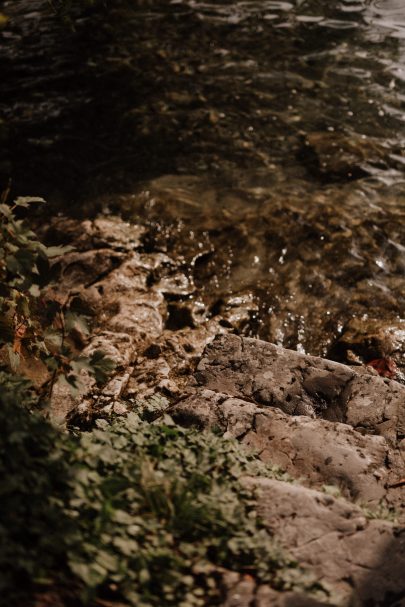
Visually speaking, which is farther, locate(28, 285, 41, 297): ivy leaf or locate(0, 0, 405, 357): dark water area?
locate(0, 0, 405, 357): dark water area

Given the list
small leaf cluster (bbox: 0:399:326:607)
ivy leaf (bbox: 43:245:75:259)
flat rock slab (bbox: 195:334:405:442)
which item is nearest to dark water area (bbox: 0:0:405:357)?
flat rock slab (bbox: 195:334:405:442)

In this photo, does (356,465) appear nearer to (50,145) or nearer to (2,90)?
(50,145)

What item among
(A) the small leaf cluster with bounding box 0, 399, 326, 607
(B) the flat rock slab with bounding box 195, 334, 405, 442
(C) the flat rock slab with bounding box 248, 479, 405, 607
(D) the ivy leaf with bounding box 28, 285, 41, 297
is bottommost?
(B) the flat rock slab with bounding box 195, 334, 405, 442

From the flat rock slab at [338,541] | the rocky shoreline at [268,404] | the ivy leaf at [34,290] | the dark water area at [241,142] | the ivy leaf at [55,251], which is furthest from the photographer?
the dark water area at [241,142]

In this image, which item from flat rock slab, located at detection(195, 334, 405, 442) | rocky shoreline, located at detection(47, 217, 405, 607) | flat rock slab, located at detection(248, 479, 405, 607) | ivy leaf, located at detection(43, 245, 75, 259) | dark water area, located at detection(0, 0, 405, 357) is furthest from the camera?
dark water area, located at detection(0, 0, 405, 357)

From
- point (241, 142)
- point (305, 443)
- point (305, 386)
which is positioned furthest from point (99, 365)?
point (241, 142)

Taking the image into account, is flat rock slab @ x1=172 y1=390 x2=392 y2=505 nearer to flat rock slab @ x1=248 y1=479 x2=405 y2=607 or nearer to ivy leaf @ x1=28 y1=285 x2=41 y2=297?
flat rock slab @ x1=248 y1=479 x2=405 y2=607

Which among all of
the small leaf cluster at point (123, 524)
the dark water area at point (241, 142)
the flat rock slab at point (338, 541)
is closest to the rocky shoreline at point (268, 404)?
the flat rock slab at point (338, 541)

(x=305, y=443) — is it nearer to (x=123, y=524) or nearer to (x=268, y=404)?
(x=268, y=404)

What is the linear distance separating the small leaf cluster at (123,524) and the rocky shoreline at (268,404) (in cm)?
16

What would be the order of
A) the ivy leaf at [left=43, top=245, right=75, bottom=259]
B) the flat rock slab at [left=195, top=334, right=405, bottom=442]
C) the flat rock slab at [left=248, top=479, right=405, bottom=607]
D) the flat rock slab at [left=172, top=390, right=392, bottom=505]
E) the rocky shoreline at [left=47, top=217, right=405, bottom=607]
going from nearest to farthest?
1. the flat rock slab at [left=248, top=479, right=405, bottom=607]
2. the rocky shoreline at [left=47, top=217, right=405, bottom=607]
3. the ivy leaf at [left=43, top=245, right=75, bottom=259]
4. the flat rock slab at [left=172, top=390, right=392, bottom=505]
5. the flat rock slab at [left=195, top=334, right=405, bottom=442]

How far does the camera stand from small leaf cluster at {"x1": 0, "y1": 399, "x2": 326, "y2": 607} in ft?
7.07

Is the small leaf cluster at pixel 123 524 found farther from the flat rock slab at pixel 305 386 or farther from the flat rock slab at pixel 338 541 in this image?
the flat rock slab at pixel 305 386

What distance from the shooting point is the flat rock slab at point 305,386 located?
3850mm
